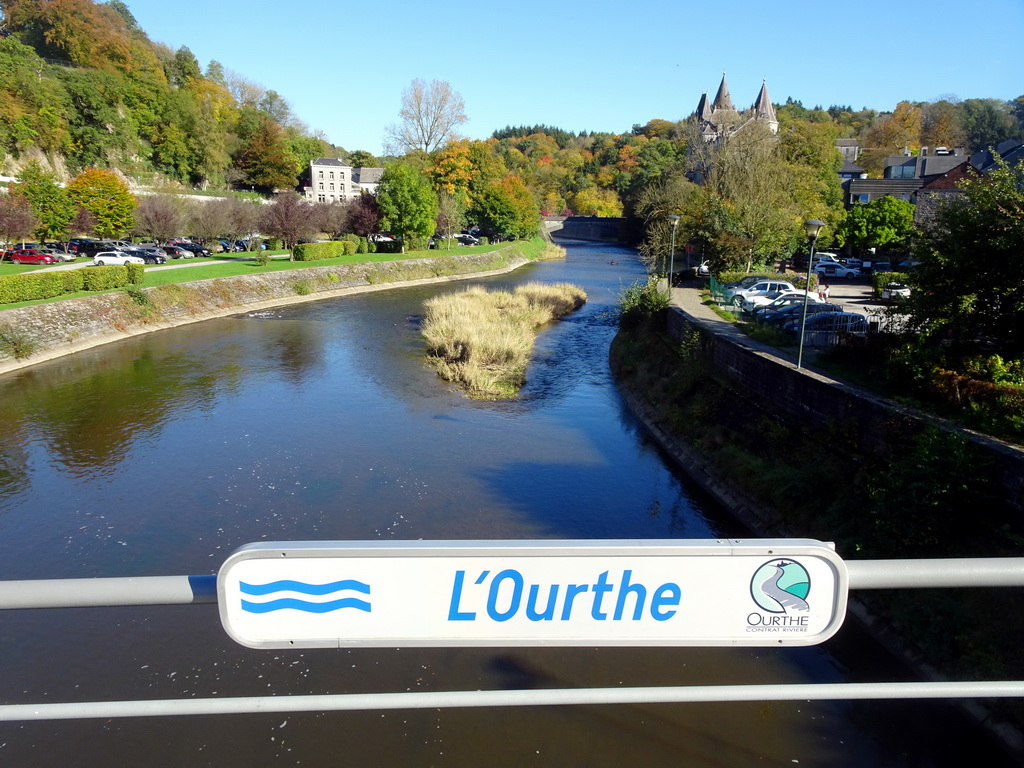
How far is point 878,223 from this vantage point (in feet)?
140

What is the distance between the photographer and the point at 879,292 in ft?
97.7

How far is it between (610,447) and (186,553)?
33.3 feet

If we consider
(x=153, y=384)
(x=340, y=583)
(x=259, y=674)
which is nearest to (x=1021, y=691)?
(x=340, y=583)

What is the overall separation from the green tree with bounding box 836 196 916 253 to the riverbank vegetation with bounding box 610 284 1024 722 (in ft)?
102

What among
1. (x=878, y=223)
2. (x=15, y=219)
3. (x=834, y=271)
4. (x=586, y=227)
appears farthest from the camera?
(x=586, y=227)

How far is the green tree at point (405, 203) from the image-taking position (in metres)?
51.5

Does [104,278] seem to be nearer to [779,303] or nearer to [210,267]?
[210,267]

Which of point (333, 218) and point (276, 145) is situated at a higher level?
point (276, 145)

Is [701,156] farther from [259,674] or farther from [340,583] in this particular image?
[340,583]

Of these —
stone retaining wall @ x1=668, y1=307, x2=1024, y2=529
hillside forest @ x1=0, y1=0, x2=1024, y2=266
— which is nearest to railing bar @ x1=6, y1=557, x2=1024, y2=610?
stone retaining wall @ x1=668, y1=307, x2=1024, y2=529

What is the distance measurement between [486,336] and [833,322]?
1198 cm

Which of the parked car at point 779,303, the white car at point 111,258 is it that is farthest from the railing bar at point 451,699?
the white car at point 111,258

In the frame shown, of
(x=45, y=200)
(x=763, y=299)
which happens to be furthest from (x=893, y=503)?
(x=45, y=200)

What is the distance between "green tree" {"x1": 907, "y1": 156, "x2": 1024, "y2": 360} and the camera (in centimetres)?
1169
